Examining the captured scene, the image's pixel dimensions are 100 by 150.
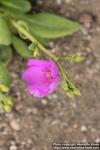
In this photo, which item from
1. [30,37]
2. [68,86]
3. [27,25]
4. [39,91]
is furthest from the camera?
[27,25]

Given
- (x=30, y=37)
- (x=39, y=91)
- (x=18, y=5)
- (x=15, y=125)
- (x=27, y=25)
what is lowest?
(x=15, y=125)

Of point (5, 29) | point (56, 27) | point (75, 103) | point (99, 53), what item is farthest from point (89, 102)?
point (5, 29)

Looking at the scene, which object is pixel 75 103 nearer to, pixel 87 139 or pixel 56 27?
pixel 87 139

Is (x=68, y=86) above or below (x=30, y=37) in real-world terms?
below

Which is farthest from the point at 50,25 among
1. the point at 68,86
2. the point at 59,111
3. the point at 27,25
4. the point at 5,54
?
the point at 68,86

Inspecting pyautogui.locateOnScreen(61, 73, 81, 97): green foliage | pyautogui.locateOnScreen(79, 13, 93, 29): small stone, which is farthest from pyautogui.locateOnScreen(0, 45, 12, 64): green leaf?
pyautogui.locateOnScreen(61, 73, 81, 97): green foliage

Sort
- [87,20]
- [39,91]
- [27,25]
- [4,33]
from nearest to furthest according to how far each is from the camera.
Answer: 1. [39,91]
2. [4,33]
3. [27,25]
4. [87,20]

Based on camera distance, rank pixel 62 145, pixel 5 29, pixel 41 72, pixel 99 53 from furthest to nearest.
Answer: pixel 99 53 < pixel 62 145 < pixel 5 29 < pixel 41 72

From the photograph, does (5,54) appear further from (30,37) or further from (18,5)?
(30,37)
